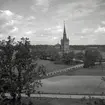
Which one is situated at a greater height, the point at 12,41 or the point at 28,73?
the point at 12,41

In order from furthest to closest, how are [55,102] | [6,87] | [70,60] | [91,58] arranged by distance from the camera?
[70,60] → [91,58] → [55,102] → [6,87]

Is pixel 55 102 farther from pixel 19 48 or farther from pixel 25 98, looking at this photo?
pixel 19 48

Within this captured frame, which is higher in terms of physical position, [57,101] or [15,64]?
[15,64]

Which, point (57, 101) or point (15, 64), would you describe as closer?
point (15, 64)

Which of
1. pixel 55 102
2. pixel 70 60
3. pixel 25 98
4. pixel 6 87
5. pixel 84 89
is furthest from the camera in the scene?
pixel 70 60

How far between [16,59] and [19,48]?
125 centimetres

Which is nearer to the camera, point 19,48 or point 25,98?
point 19,48

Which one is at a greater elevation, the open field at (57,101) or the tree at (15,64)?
the tree at (15,64)

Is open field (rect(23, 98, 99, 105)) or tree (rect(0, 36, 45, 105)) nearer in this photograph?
tree (rect(0, 36, 45, 105))

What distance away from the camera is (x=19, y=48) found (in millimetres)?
18312

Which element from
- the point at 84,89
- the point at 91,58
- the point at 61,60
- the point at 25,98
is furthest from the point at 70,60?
the point at 25,98

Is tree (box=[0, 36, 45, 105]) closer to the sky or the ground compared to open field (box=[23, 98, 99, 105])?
closer to the sky

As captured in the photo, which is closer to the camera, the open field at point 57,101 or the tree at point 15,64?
the tree at point 15,64

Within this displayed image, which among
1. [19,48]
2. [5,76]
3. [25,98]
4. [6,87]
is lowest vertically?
[25,98]
